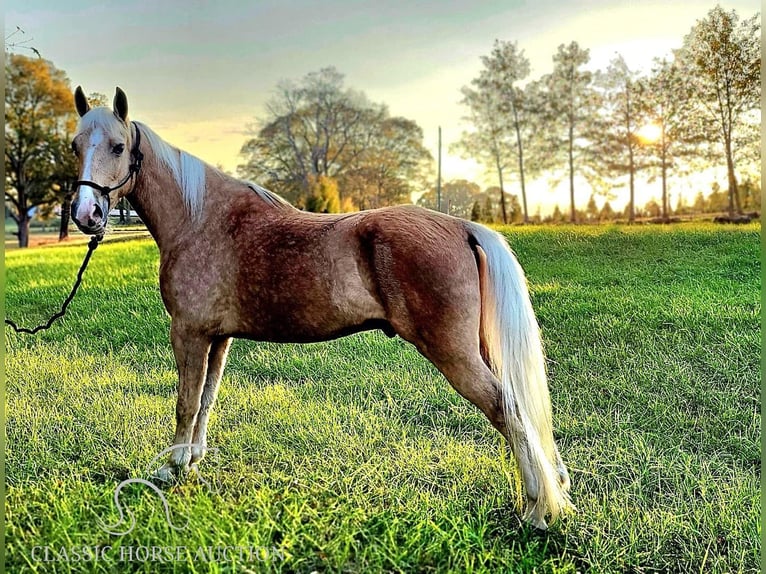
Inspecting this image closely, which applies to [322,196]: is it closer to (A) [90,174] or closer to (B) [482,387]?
(A) [90,174]

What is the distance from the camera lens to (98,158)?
5.07 ft

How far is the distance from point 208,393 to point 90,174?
848 mm

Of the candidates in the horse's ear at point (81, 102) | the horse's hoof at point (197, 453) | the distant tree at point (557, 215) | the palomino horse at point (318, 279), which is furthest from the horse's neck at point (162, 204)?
the distant tree at point (557, 215)

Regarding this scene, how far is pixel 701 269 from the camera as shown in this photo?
3.02 m

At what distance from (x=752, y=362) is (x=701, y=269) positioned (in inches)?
27.8

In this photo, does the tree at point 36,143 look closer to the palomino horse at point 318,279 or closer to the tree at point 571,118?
the palomino horse at point 318,279

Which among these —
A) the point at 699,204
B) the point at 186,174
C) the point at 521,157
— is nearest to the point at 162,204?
the point at 186,174

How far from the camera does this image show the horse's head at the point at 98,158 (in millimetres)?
1506

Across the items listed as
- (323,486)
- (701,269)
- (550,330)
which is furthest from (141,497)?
(701,269)

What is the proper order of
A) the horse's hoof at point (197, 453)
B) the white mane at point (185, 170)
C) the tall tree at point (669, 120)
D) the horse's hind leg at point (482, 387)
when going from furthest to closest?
the tall tree at point (669, 120), the horse's hoof at point (197, 453), the white mane at point (185, 170), the horse's hind leg at point (482, 387)

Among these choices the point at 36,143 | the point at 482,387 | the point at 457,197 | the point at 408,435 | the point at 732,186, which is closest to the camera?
the point at 482,387

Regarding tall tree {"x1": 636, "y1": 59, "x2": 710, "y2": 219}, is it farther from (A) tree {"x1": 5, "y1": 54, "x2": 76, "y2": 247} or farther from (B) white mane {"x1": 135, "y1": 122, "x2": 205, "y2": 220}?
(A) tree {"x1": 5, "y1": 54, "x2": 76, "y2": 247}

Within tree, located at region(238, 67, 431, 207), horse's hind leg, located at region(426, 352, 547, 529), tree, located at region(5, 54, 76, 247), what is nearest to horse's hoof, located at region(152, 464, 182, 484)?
horse's hind leg, located at region(426, 352, 547, 529)

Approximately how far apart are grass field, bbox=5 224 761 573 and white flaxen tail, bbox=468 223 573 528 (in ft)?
0.51
